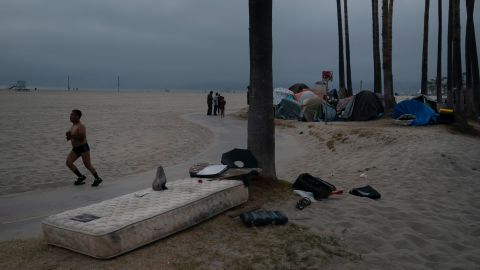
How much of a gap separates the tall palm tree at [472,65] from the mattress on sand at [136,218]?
19486 millimetres

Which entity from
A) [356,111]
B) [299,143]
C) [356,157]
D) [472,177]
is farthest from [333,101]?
[472,177]

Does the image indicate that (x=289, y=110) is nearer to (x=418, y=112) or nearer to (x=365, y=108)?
(x=365, y=108)

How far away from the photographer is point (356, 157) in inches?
465

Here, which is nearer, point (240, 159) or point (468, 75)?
point (240, 159)

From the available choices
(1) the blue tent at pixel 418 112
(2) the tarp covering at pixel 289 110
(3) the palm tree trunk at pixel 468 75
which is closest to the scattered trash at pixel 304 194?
(1) the blue tent at pixel 418 112

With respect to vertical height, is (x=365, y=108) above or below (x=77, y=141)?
above

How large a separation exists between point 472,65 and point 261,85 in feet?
62.5

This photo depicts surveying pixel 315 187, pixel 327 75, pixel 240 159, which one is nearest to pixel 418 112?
pixel 327 75

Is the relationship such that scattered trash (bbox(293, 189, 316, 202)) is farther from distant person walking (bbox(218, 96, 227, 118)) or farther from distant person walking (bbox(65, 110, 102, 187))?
distant person walking (bbox(218, 96, 227, 118))

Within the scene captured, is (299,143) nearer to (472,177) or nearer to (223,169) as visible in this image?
(472,177)

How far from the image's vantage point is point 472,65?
70.4 feet

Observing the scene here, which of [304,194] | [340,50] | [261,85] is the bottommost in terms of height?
[304,194]

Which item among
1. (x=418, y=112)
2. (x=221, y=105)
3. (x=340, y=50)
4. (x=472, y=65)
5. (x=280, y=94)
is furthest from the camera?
(x=340, y=50)

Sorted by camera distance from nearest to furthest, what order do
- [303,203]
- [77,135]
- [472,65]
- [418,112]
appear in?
[303,203] → [77,135] → [418,112] → [472,65]
